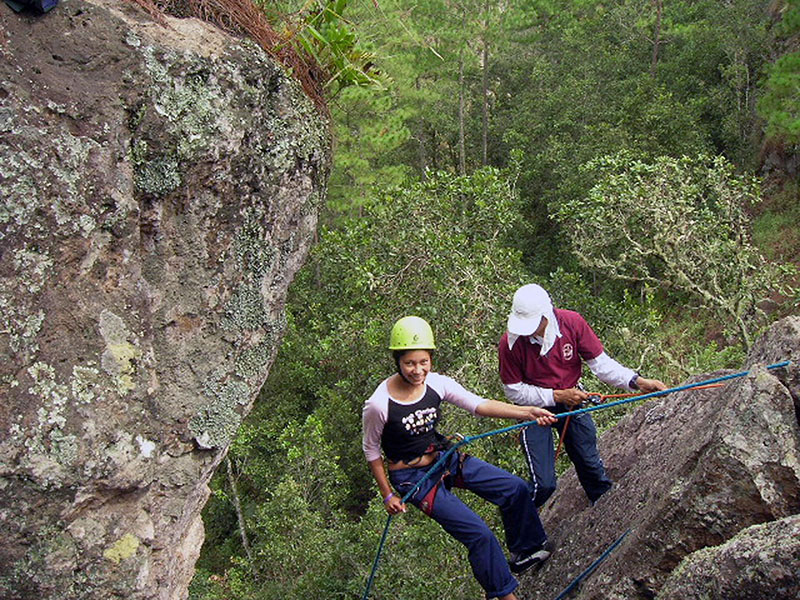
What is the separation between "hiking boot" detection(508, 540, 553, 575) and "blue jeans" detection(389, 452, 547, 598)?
1.16ft

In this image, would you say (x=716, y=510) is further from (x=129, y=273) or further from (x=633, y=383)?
(x=129, y=273)

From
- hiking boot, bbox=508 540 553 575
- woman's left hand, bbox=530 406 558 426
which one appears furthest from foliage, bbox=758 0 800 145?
woman's left hand, bbox=530 406 558 426

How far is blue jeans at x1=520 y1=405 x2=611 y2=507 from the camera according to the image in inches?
202

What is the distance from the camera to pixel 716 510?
359cm

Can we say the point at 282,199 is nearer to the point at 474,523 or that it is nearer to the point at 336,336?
the point at 474,523

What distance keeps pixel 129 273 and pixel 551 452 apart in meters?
3.03

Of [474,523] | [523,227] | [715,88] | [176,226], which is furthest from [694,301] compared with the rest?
[176,226]

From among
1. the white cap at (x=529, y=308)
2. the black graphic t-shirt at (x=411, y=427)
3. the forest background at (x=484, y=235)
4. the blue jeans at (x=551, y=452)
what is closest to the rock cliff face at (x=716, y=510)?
the blue jeans at (x=551, y=452)

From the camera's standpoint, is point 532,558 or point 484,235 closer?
point 532,558

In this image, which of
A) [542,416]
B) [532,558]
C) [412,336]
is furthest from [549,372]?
[532,558]

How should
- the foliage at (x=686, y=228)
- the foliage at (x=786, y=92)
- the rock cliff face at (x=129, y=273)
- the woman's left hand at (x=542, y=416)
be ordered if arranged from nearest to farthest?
the rock cliff face at (x=129, y=273) < the woman's left hand at (x=542, y=416) < the foliage at (x=686, y=228) < the foliage at (x=786, y=92)

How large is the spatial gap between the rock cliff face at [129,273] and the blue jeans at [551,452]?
188cm

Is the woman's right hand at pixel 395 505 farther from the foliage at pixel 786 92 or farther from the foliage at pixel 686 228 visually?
the foliage at pixel 786 92

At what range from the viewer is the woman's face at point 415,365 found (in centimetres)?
438
